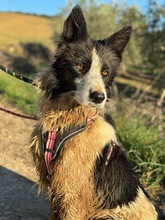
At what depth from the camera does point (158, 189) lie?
7.08m

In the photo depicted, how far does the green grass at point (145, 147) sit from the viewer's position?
7.16 meters

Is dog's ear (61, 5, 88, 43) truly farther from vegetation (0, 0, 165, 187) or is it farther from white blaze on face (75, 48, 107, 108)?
vegetation (0, 0, 165, 187)

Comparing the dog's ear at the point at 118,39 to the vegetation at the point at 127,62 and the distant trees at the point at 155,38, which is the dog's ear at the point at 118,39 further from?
the distant trees at the point at 155,38

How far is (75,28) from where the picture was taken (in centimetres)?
442

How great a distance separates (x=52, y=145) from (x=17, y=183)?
2.49 meters

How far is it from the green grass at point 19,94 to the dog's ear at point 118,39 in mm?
Result: 7037

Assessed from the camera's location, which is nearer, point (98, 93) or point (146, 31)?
point (98, 93)

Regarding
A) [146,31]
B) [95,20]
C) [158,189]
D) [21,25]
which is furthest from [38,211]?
[21,25]

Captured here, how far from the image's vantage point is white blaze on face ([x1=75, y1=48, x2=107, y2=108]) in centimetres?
399

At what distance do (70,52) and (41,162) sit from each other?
131 centimetres

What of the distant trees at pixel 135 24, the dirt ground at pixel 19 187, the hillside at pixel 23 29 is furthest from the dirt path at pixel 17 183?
the hillside at pixel 23 29

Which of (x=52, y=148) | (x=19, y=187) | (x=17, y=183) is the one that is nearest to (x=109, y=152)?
(x=52, y=148)

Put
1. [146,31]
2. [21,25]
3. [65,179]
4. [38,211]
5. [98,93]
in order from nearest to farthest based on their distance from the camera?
[98,93]
[65,179]
[38,211]
[146,31]
[21,25]

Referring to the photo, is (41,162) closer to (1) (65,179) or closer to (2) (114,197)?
(1) (65,179)
